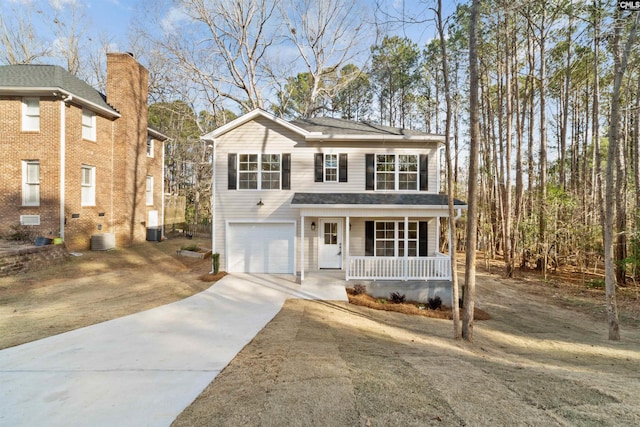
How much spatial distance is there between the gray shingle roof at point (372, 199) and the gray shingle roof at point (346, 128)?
7.83 ft

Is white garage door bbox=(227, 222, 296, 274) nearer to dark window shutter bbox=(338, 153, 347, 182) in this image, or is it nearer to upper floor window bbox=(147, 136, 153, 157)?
dark window shutter bbox=(338, 153, 347, 182)

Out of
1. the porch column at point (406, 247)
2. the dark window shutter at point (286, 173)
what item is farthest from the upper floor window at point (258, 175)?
the porch column at point (406, 247)

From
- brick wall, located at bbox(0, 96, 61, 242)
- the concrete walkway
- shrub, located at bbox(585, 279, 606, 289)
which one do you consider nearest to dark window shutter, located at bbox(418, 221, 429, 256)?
the concrete walkway

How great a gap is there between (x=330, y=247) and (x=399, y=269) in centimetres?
268

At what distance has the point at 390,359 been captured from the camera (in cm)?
427

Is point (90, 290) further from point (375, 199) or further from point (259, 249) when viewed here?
point (375, 199)

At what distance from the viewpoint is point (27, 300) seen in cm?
742

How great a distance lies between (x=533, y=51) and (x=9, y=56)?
32.2 metres

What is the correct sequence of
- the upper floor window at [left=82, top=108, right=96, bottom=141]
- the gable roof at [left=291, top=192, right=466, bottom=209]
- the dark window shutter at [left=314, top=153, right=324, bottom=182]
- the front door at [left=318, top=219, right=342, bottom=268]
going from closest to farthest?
the gable roof at [left=291, top=192, right=466, bottom=209], the front door at [left=318, top=219, right=342, bottom=268], the dark window shutter at [left=314, top=153, right=324, bottom=182], the upper floor window at [left=82, top=108, right=96, bottom=141]

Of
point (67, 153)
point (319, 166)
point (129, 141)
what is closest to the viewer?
point (319, 166)

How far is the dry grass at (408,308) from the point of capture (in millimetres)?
8023

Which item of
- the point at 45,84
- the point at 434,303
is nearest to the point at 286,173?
the point at 434,303

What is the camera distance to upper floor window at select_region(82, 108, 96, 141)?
13336mm

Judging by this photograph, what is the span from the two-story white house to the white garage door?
0.13ft
